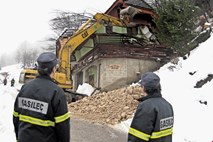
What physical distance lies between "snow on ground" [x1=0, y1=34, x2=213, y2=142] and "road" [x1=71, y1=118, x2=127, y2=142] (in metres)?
0.61

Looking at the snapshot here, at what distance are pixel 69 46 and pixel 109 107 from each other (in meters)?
7.55

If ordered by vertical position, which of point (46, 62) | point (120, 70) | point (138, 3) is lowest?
point (120, 70)

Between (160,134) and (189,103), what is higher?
(160,134)

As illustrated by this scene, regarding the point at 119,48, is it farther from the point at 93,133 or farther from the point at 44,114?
the point at 44,114

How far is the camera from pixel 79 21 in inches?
1651

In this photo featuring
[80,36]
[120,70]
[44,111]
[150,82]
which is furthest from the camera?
[80,36]

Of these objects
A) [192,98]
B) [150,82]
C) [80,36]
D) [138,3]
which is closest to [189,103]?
[192,98]

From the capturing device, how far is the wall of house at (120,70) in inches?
843

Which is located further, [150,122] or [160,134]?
[160,134]

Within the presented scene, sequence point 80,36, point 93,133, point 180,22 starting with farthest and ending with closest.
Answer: point 80,36
point 180,22
point 93,133

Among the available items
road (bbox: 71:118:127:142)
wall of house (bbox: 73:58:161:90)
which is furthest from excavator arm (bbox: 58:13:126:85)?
road (bbox: 71:118:127:142)

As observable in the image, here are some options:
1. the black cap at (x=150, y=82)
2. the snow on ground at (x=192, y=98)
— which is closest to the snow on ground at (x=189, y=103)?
the snow on ground at (x=192, y=98)

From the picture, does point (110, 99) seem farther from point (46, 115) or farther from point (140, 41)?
point (46, 115)

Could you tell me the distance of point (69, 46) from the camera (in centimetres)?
2138
